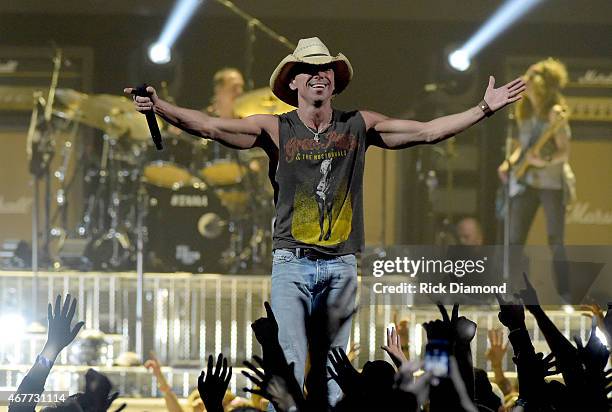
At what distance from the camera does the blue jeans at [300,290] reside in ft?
11.9

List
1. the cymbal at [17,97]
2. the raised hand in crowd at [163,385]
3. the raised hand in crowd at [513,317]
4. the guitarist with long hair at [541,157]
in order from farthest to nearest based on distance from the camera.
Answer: the guitarist with long hair at [541,157] < the cymbal at [17,97] < the raised hand in crowd at [163,385] < the raised hand in crowd at [513,317]

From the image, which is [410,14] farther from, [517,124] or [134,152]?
[134,152]

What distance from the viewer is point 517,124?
626 cm

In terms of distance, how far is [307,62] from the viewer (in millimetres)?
3826

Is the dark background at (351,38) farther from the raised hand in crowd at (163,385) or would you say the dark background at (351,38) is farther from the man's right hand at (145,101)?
the man's right hand at (145,101)

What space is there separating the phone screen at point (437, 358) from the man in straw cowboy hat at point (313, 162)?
72 cm

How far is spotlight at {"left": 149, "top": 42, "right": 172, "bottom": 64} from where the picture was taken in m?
6.09

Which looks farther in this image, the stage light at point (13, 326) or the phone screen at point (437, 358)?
the stage light at point (13, 326)

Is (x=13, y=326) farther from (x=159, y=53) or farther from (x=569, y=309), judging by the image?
(x=569, y=309)

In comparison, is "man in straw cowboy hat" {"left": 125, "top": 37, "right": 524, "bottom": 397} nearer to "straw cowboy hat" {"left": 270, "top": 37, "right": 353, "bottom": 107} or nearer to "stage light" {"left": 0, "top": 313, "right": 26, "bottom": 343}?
"straw cowboy hat" {"left": 270, "top": 37, "right": 353, "bottom": 107}

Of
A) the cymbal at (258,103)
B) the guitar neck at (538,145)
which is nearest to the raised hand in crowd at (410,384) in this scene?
the cymbal at (258,103)

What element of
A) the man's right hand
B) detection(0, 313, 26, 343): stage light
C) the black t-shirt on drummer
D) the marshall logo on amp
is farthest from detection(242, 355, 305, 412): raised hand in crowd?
the marshall logo on amp

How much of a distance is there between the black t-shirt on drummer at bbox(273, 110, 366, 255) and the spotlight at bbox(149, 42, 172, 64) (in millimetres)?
2431

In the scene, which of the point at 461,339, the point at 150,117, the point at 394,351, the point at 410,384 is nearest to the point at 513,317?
the point at 461,339
